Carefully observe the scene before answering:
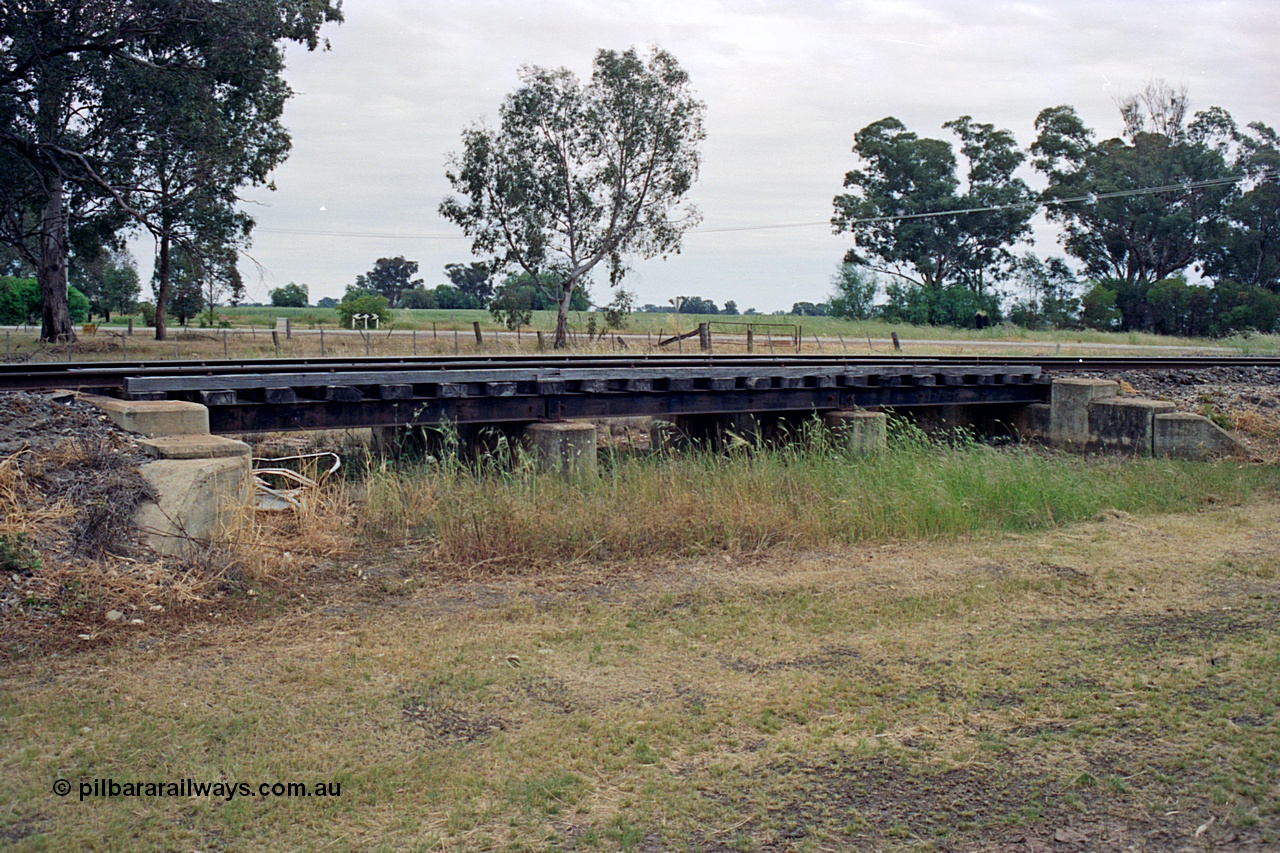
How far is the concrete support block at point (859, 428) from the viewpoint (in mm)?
14391

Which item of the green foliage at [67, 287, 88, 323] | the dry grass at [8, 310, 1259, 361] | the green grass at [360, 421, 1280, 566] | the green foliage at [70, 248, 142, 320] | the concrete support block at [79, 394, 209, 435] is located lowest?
the green grass at [360, 421, 1280, 566]

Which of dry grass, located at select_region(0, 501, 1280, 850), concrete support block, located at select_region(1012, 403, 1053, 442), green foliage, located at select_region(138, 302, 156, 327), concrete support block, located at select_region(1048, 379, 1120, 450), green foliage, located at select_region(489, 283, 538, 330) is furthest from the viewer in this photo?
green foliage, located at select_region(138, 302, 156, 327)

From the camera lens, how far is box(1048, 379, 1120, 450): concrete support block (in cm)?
1627

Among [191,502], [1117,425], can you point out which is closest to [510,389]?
[191,502]

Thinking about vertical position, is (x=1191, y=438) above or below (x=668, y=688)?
above

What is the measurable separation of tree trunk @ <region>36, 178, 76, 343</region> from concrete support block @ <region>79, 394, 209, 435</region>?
2349 cm

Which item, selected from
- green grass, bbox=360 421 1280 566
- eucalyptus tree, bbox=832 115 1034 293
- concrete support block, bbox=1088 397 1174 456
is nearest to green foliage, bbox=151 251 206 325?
green grass, bbox=360 421 1280 566

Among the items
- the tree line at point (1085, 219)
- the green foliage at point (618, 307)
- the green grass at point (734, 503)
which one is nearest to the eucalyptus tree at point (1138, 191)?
the tree line at point (1085, 219)

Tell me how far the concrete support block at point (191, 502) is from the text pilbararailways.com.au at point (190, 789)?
3239 millimetres

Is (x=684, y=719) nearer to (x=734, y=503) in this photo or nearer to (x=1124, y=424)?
(x=734, y=503)

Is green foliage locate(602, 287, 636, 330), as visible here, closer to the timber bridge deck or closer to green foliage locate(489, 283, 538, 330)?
green foliage locate(489, 283, 538, 330)

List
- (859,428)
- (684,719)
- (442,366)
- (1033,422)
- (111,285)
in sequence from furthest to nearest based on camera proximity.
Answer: (111,285) < (1033,422) < (442,366) < (859,428) < (684,719)

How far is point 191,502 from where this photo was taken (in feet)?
25.3

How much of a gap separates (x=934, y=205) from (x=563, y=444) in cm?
5728
